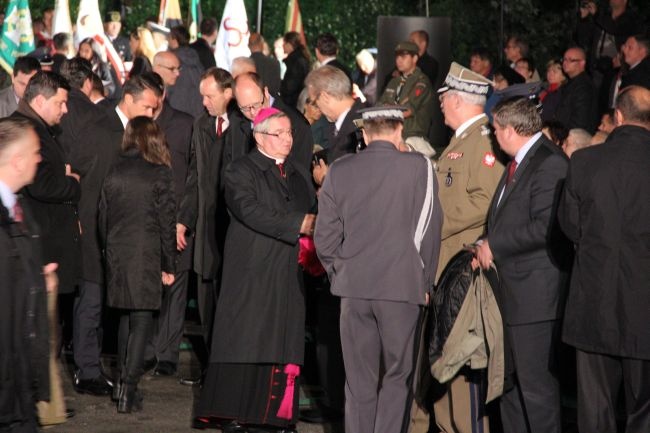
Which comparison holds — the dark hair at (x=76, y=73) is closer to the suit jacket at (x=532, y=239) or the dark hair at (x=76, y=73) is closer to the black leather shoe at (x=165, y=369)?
the black leather shoe at (x=165, y=369)

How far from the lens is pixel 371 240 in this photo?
26.1ft

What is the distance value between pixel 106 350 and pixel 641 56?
626 centimetres

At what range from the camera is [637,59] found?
14.0m

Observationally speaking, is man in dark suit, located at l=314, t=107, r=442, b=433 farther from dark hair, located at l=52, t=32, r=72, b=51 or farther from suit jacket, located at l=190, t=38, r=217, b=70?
dark hair, located at l=52, t=32, r=72, b=51

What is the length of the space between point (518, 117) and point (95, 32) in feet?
39.4

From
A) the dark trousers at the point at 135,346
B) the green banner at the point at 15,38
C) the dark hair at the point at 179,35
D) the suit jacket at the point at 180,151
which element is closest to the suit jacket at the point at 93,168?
the suit jacket at the point at 180,151

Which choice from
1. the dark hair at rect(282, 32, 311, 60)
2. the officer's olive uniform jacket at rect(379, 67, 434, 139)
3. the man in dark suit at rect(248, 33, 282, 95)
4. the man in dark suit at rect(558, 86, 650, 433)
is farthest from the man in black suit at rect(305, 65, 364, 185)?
the dark hair at rect(282, 32, 311, 60)

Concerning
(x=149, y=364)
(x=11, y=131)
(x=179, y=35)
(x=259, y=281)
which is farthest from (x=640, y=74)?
(x=11, y=131)

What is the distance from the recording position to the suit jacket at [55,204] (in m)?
9.40

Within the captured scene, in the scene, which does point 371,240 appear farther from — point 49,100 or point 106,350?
point 106,350

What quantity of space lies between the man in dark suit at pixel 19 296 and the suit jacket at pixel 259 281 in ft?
7.43

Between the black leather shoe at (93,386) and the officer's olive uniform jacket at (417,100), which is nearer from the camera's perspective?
the black leather shoe at (93,386)

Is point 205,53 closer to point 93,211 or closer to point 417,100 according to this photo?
point 417,100

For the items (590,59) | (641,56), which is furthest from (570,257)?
(590,59)
